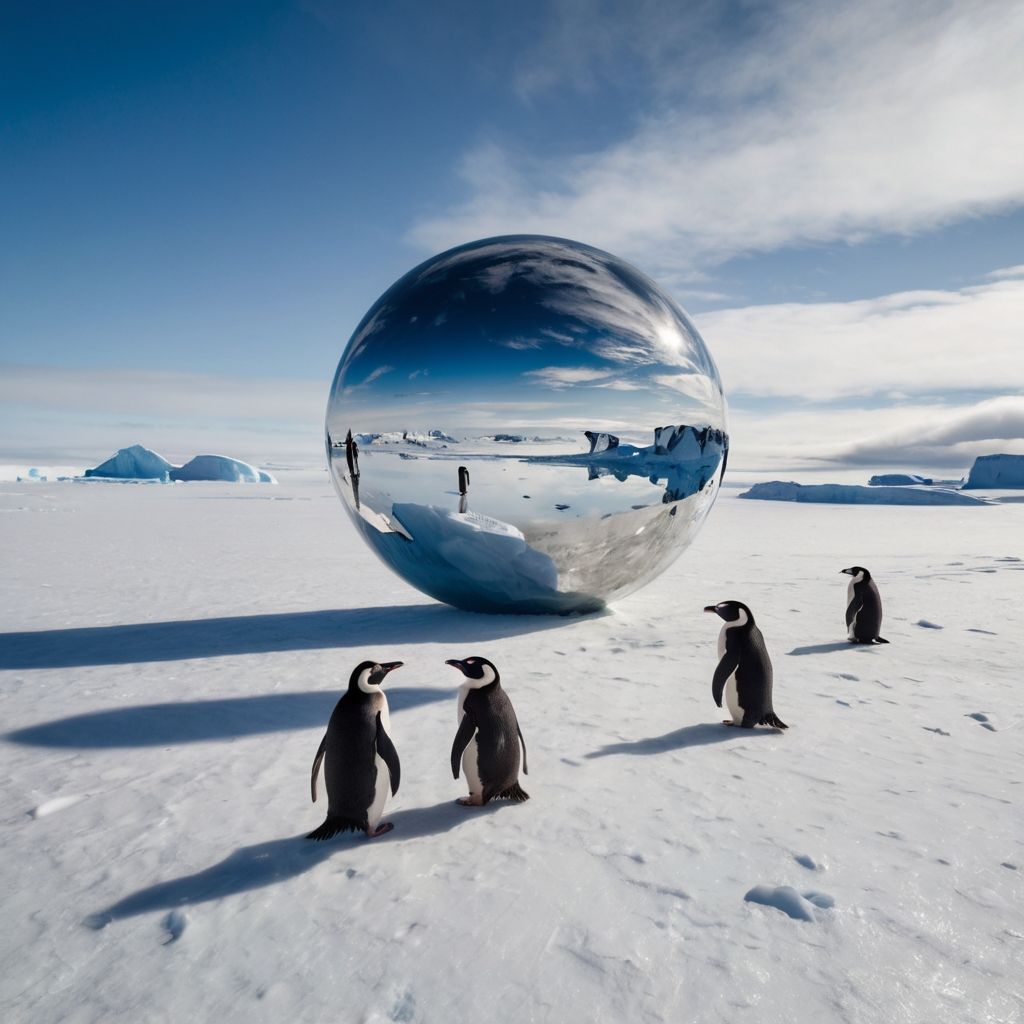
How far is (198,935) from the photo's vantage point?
6.68 feet

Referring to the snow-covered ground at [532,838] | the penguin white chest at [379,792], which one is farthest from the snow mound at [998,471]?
the penguin white chest at [379,792]

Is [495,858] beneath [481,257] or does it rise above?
beneath

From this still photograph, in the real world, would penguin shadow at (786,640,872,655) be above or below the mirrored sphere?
below

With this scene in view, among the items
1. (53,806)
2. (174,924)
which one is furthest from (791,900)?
(53,806)

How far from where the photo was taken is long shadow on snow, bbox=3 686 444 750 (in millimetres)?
3514

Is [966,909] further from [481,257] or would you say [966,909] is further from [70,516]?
[70,516]

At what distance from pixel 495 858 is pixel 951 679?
3513mm

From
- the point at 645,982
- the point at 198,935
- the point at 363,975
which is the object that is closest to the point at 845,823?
the point at 645,982

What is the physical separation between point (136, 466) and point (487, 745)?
177ft

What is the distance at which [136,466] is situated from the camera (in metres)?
49.8

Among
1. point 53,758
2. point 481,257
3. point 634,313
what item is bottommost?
point 53,758

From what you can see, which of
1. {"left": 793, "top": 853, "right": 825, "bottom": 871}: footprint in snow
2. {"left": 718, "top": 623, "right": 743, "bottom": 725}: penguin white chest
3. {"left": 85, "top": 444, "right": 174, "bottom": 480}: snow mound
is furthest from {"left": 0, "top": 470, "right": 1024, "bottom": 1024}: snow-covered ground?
{"left": 85, "top": 444, "right": 174, "bottom": 480}: snow mound

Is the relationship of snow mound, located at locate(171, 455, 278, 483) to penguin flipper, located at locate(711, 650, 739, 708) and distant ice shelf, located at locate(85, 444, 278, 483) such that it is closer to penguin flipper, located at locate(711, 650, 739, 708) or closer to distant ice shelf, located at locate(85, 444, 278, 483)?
distant ice shelf, located at locate(85, 444, 278, 483)

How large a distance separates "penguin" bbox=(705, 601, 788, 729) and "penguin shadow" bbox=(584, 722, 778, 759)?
65mm
